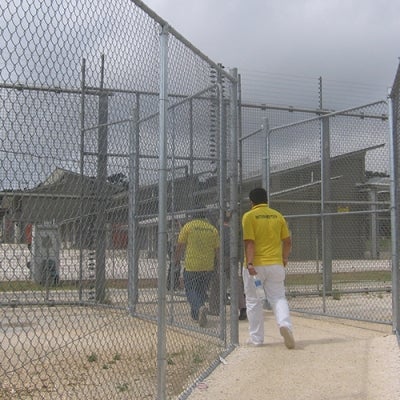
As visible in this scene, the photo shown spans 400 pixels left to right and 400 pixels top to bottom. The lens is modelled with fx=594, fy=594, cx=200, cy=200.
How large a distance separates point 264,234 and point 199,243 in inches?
30.1

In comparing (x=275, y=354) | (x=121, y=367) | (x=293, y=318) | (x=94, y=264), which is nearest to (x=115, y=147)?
(x=94, y=264)

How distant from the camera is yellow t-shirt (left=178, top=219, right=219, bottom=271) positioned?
6.19 meters

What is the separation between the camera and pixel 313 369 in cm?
548

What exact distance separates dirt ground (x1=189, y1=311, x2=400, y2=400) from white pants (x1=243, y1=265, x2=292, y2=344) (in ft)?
0.69

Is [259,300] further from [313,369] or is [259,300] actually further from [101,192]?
[101,192]

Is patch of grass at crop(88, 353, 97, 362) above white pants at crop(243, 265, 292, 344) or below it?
below

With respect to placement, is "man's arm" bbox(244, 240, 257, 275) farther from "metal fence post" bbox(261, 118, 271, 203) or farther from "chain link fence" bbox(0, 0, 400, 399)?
"metal fence post" bbox(261, 118, 271, 203)

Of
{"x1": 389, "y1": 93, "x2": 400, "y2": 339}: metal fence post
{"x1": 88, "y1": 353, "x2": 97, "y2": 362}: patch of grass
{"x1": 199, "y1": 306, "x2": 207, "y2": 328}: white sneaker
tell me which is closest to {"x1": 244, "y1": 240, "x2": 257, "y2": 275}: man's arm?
{"x1": 199, "y1": 306, "x2": 207, "y2": 328}: white sneaker

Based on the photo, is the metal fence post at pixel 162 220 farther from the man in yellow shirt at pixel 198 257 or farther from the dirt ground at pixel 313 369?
the man in yellow shirt at pixel 198 257

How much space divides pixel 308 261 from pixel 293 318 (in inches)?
104

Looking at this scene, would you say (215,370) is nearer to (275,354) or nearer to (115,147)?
(275,354)

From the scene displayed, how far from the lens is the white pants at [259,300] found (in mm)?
6422

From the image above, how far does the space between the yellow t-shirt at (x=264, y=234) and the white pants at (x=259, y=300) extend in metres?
0.10

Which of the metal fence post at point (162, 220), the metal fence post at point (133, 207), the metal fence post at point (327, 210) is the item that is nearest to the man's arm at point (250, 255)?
the metal fence post at point (133, 207)
